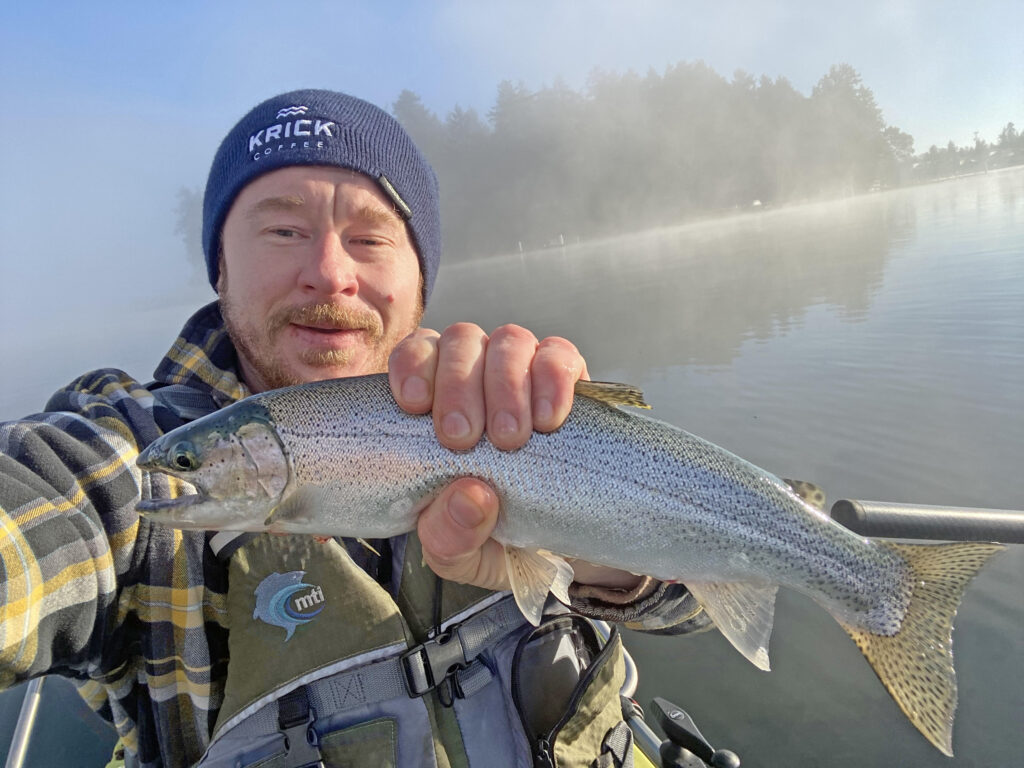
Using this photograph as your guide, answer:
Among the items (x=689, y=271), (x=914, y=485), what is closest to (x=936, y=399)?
(x=914, y=485)

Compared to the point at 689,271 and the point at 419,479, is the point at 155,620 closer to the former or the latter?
the point at 419,479

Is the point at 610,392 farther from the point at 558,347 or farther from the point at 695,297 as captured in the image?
the point at 695,297

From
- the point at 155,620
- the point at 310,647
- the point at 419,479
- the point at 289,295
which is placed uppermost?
the point at 289,295

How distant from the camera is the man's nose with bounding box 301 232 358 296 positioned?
10.7ft

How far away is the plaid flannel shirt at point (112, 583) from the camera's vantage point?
6.97 feet

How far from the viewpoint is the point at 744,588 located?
2525 millimetres

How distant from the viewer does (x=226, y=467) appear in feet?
7.36

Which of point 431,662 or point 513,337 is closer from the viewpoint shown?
point 513,337

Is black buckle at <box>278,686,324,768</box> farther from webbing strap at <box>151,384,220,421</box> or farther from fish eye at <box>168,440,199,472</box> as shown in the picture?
webbing strap at <box>151,384,220,421</box>

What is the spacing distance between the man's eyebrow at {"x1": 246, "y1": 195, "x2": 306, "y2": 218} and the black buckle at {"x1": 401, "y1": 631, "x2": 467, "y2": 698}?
2.68 meters

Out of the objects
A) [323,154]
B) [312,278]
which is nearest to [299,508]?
[312,278]

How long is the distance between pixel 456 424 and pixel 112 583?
5.41 feet

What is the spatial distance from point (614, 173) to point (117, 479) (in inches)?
4472

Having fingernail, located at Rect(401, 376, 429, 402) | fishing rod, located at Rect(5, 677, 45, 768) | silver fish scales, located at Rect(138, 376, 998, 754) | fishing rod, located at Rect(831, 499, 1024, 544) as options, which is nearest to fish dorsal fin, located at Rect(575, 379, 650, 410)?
silver fish scales, located at Rect(138, 376, 998, 754)
